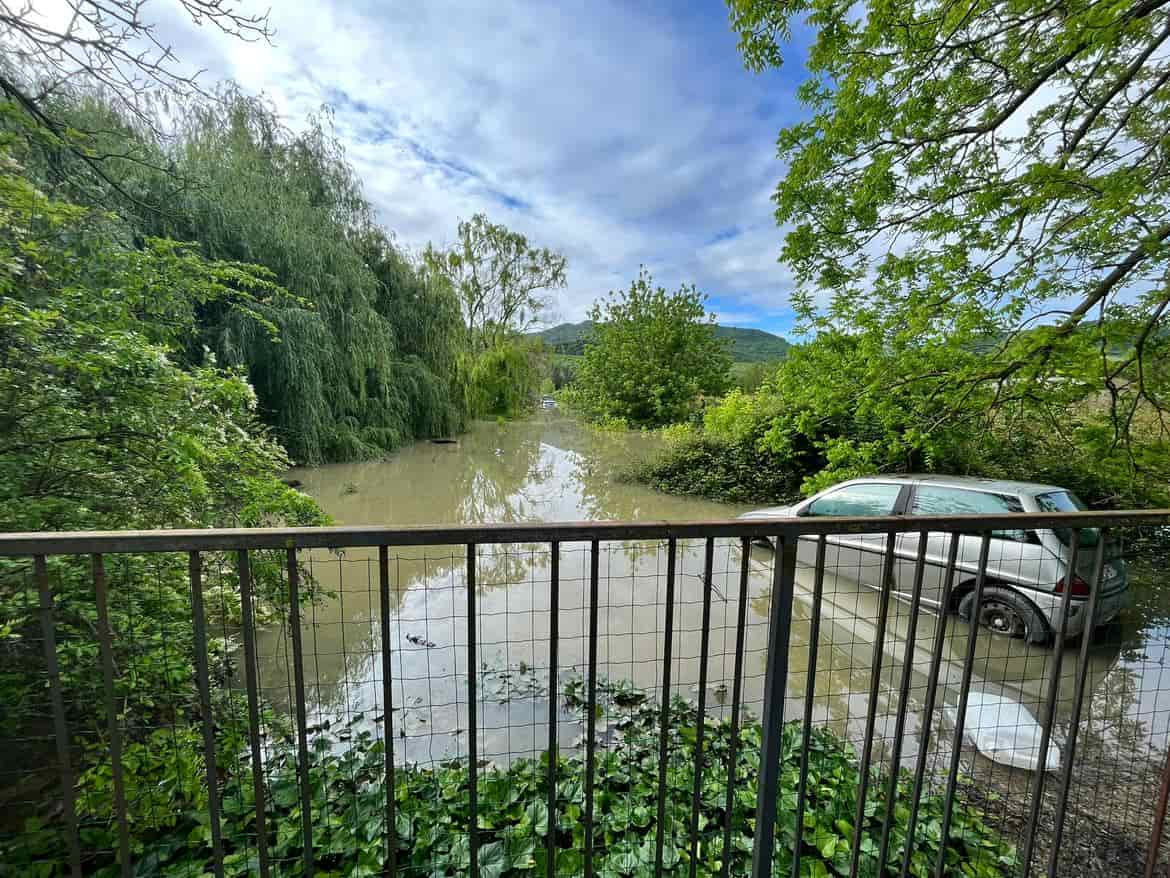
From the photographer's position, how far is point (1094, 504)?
18.5 feet

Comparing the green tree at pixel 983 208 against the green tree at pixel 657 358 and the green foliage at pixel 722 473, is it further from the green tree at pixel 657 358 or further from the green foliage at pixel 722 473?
the green tree at pixel 657 358

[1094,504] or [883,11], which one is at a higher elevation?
[883,11]

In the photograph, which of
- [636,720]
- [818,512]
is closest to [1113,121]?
[818,512]

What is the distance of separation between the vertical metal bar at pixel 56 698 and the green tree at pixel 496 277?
56.9 ft

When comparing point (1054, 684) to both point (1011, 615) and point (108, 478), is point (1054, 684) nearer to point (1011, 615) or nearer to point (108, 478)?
point (1011, 615)

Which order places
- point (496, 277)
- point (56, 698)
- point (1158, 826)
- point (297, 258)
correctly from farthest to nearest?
point (496, 277)
point (297, 258)
point (1158, 826)
point (56, 698)

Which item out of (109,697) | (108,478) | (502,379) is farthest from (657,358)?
(109,697)

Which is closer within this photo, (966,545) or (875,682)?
(875,682)

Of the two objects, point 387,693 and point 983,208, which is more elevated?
point 983,208

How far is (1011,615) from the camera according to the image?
12.6 feet

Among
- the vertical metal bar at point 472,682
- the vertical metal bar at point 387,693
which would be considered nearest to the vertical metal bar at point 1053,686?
the vertical metal bar at point 472,682

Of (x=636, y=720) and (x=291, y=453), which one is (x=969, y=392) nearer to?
(x=636, y=720)

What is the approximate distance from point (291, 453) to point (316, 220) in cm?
511

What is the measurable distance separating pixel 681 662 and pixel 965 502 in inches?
107
